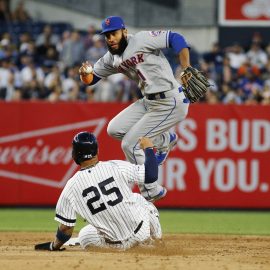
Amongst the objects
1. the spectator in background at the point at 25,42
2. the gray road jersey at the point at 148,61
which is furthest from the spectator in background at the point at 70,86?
the gray road jersey at the point at 148,61

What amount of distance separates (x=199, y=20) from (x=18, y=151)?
7211 mm

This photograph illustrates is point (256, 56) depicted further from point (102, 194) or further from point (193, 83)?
point (102, 194)

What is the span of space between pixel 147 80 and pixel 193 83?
541mm

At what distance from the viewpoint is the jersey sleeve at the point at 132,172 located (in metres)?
8.06

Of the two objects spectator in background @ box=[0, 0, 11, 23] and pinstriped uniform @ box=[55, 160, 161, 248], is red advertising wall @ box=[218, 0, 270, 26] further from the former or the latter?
pinstriped uniform @ box=[55, 160, 161, 248]

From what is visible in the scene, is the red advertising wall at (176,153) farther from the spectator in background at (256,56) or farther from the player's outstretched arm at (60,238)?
the player's outstretched arm at (60,238)

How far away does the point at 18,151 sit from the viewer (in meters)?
14.6

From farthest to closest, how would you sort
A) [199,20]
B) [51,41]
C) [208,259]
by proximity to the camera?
[199,20] → [51,41] → [208,259]

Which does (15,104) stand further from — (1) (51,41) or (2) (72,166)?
(1) (51,41)

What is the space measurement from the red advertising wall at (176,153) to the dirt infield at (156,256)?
171 inches

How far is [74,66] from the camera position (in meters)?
17.5

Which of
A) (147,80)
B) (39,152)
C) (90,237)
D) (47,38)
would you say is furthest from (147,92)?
(47,38)

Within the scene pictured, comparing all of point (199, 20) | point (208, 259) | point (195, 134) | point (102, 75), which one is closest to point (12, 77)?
point (195, 134)

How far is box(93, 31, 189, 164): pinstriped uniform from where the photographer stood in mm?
8938
